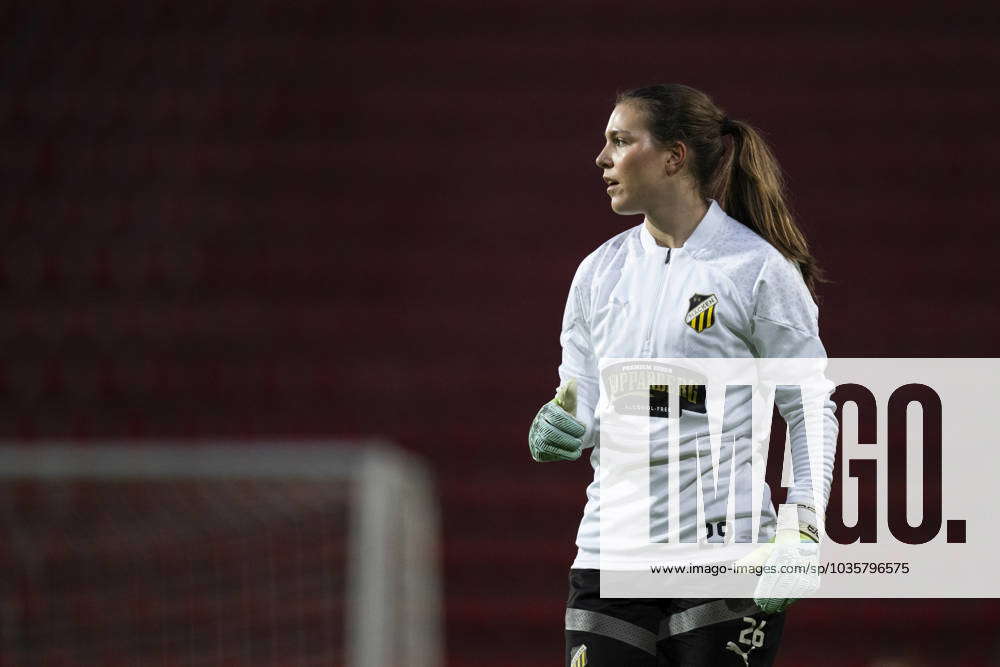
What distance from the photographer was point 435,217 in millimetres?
7277

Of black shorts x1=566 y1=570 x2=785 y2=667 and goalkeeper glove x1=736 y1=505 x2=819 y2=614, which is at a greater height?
goalkeeper glove x1=736 y1=505 x2=819 y2=614

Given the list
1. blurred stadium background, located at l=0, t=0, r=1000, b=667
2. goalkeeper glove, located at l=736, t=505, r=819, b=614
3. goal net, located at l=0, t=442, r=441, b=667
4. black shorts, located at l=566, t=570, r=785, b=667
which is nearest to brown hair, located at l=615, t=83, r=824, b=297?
goalkeeper glove, located at l=736, t=505, r=819, b=614

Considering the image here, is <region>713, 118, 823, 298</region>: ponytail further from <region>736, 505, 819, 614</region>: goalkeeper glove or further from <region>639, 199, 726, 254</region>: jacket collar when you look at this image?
<region>736, 505, 819, 614</region>: goalkeeper glove

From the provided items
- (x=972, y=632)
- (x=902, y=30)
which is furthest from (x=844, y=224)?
(x=972, y=632)

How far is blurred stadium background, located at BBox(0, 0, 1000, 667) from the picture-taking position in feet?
22.3

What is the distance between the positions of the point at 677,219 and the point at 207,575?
4191mm

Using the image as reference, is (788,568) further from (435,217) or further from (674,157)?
(435,217)

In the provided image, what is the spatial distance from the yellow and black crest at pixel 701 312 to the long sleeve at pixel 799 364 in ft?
0.19

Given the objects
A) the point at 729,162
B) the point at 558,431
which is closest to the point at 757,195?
the point at 729,162

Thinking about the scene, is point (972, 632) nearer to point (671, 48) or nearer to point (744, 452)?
point (671, 48)

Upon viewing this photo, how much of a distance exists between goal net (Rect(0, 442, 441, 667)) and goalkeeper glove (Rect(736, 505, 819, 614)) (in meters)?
3.63

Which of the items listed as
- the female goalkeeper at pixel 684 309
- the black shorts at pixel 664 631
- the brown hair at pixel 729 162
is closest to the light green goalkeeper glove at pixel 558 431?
the female goalkeeper at pixel 684 309

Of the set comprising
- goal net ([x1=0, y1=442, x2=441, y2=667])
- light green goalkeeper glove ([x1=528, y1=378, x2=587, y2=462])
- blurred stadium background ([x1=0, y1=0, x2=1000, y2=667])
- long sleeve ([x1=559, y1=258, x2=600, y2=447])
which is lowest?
goal net ([x1=0, y1=442, x2=441, y2=667])

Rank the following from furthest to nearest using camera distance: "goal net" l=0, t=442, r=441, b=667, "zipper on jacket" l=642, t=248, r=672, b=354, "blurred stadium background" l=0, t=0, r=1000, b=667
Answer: "blurred stadium background" l=0, t=0, r=1000, b=667 < "goal net" l=0, t=442, r=441, b=667 < "zipper on jacket" l=642, t=248, r=672, b=354
